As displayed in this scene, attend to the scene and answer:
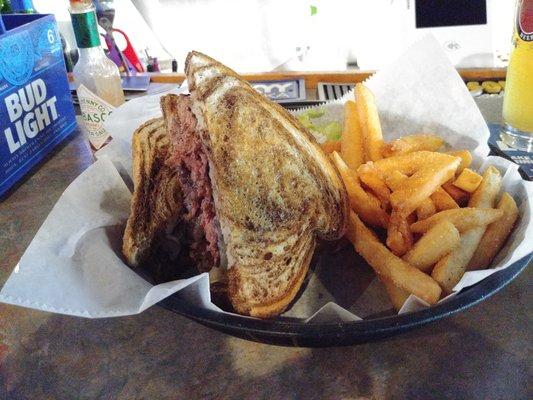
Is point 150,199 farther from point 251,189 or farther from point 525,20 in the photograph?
point 525,20

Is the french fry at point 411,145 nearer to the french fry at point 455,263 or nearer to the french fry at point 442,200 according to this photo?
the french fry at point 442,200

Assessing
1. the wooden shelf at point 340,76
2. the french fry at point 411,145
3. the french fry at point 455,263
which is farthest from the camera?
the wooden shelf at point 340,76

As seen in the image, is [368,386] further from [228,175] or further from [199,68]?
[199,68]

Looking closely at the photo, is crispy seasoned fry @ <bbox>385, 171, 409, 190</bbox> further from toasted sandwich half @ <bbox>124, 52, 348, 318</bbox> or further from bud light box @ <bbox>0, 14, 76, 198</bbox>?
bud light box @ <bbox>0, 14, 76, 198</bbox>

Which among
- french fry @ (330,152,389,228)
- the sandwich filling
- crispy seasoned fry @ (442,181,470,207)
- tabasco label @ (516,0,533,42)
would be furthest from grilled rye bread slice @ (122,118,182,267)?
tabasco label @ (516,0,533,42)

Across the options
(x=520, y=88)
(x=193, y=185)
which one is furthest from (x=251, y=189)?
(x=520, y=88)

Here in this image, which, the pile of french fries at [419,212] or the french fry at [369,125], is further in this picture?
the french fry at [369,125]

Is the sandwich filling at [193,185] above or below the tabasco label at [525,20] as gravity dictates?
below

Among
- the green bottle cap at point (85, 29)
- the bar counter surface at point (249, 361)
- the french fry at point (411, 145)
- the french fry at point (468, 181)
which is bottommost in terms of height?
the bar counter surface at point (249, 361)

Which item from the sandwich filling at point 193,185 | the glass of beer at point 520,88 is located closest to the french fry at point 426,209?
the sandwich filling at point 193,185
